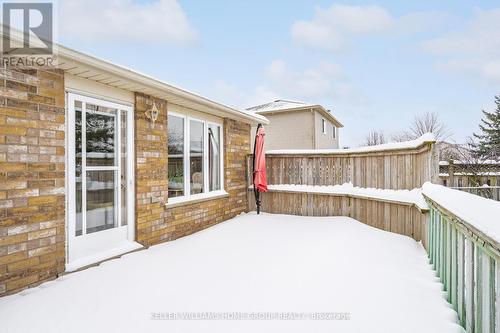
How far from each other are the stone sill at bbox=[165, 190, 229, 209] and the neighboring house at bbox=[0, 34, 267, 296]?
32 millimetres

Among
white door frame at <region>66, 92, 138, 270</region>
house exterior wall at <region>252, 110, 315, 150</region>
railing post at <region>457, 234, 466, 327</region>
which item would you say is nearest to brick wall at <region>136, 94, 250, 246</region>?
white door frame at <region>66, 92, 138, 270</region>

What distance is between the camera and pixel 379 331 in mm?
2316

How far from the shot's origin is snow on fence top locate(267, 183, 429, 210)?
478 cm

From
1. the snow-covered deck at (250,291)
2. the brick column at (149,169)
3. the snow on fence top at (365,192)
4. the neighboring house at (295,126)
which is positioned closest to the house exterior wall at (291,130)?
the neighboring house at (295,126)

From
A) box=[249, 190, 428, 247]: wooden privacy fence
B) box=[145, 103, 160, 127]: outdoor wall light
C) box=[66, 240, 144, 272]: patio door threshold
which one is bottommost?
box=[66, 240, 144, 272]: patio door threshold

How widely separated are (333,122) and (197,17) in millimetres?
10416

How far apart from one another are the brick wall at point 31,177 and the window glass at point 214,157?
138 inches

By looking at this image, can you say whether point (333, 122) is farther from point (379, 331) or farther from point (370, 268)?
point (379, 331)

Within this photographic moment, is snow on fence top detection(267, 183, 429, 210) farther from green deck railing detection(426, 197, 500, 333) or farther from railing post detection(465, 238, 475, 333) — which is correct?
railing post detection(465, 238, 475, 333)

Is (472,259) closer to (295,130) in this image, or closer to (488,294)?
(488,294)

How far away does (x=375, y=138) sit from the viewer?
38.8 metres

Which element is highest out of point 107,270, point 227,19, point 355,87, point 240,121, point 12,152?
point 355,87

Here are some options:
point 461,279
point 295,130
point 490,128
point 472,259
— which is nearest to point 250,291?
point 461,279

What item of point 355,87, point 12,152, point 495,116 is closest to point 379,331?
point 12,152
